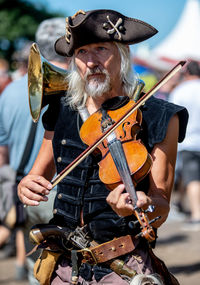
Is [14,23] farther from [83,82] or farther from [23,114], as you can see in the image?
[83,82]

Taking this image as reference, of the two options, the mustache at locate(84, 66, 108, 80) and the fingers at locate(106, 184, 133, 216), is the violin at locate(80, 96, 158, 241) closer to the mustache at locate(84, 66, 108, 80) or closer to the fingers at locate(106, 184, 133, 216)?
the fingers at locate(106, 184, 133, 216)

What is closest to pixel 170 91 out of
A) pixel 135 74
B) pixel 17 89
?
pixel 17 89

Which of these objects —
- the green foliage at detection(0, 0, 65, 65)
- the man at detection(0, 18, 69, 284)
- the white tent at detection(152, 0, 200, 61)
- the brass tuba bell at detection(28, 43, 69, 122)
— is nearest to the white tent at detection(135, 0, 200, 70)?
the white tent at detection(152, 0, 200, 61)

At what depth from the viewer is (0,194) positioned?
454 centimetres

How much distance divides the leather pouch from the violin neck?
0.61 metres

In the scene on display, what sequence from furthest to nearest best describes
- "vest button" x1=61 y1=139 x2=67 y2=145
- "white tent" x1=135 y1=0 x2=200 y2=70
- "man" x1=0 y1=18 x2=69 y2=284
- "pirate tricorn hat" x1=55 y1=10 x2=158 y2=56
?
"white tent" x1=135 y1=0 x2=200 y2=70 → "man" x1=0 y1=18 x2=69 y2=284 → "vest button" x1=61 y1=139 x2=67 y2=145 → "pirate tricorn hat" x1=55 y1=10 x2=158 y2=56

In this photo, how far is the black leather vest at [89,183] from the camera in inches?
93.0

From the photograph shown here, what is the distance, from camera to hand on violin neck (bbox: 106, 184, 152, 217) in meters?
1.97

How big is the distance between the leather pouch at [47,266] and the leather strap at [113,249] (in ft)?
0.76

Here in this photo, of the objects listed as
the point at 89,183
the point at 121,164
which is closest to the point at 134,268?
the point at 89,183

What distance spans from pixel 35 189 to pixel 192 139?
4865 millimetres

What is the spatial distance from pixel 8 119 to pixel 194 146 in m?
3.46

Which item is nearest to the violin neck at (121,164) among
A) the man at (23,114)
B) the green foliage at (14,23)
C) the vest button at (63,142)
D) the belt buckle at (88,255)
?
the vest button at (63,142)

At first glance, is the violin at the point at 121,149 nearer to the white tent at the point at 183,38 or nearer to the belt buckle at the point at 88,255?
the belt buckle at the point at 88,255
